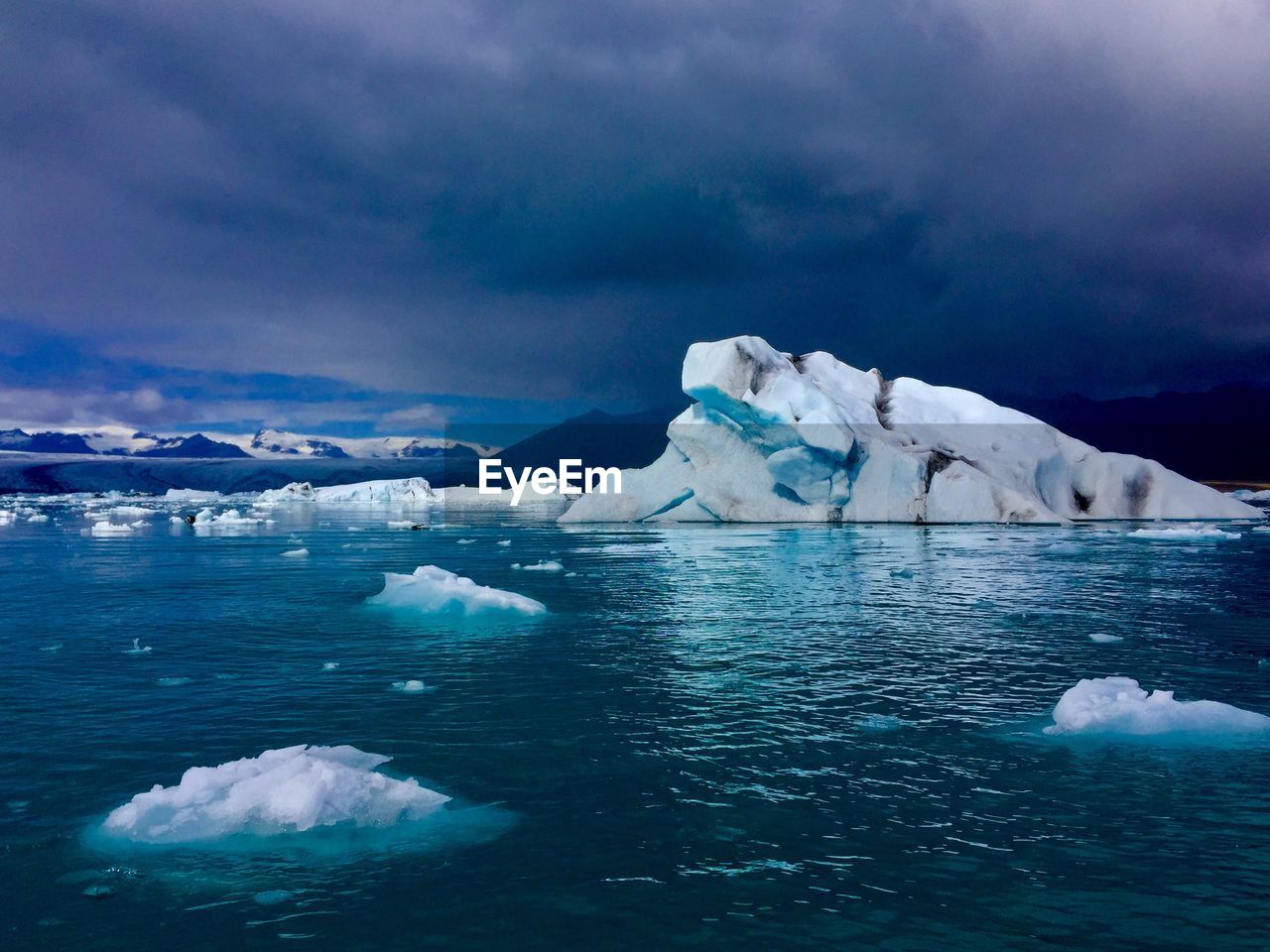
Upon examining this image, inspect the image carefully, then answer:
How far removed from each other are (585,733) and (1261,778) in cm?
492

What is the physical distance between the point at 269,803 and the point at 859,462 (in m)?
32.0

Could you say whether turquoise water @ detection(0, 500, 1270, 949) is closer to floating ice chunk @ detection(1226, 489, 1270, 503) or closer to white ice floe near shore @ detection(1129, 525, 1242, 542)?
white ice floe near shore @ detection(1129, 525, 1242, 542)

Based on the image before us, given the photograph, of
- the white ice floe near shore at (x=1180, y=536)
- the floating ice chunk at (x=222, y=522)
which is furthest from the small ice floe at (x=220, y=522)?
the white ice floe near shore at (x=1180, y=536)

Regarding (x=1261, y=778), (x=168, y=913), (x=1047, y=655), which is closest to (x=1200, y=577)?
(x=1047, y=655)

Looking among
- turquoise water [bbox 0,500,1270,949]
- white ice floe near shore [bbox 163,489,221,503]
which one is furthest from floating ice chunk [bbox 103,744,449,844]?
white ice floe near shore [bbox 163,489,221,503]


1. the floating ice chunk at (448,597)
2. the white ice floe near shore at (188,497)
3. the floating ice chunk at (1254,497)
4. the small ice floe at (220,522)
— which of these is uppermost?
the white ice floe near shore at (188,497)

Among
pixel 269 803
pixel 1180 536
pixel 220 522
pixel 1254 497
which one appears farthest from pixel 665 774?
pixel 1254 497

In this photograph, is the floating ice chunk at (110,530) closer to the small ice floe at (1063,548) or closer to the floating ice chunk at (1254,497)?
the small ice floe at (1063,548)

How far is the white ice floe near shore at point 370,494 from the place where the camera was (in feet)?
272

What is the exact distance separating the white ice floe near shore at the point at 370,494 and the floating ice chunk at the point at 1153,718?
3098 inches

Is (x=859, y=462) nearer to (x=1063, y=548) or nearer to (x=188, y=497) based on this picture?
(x=1063, y=548)

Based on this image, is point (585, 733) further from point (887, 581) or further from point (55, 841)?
point (887, 581)

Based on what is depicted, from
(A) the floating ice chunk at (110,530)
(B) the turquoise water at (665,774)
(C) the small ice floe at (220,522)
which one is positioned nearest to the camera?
(B) the turquoise water at (665,774)

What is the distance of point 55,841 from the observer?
5348 mm
